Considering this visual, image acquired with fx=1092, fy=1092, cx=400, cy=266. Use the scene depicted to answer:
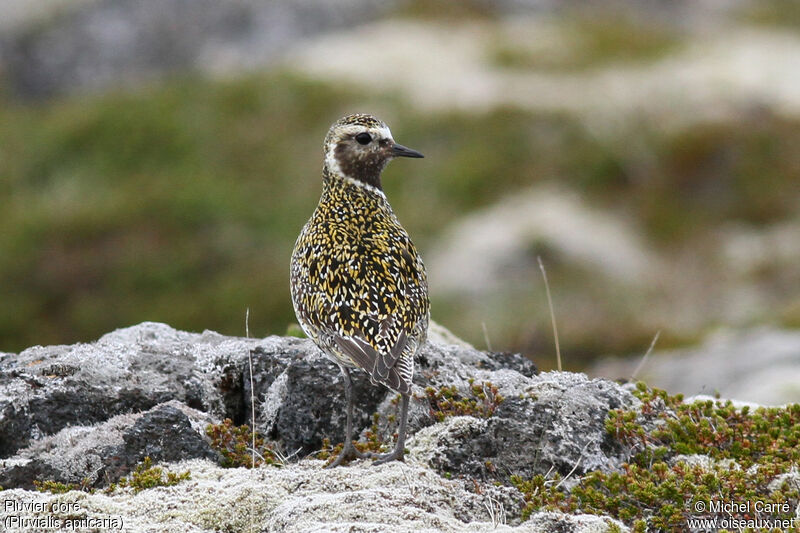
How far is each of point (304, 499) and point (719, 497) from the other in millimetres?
2559

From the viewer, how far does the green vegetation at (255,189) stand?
86.3 feet

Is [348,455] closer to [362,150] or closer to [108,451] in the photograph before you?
[108,451]

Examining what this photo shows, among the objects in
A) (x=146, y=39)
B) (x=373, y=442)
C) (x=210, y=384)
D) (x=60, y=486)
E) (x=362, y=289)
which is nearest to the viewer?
(x=60, y=486)

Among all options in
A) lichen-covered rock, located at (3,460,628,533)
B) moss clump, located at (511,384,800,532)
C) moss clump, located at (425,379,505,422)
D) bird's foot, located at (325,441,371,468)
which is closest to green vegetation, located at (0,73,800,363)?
moss clump, located at (511,384,800,532)

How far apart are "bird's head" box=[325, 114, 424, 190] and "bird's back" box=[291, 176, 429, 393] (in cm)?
20

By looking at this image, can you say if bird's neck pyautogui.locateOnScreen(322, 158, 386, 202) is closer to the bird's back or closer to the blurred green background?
the bird's back

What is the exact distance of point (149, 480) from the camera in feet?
22.4

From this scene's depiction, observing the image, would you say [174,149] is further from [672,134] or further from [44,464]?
[44,464]

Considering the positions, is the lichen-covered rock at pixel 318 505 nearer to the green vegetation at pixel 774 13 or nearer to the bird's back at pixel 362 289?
the bird's back at pixel 362 289

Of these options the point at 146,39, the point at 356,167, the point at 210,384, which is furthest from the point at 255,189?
the point at 210,384

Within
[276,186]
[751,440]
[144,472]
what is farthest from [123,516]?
[276,186]

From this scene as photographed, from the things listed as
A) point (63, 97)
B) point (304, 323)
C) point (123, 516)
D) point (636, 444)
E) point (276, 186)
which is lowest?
point (123, 516)

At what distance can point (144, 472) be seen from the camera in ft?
22.7

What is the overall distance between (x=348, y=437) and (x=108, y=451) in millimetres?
1583
